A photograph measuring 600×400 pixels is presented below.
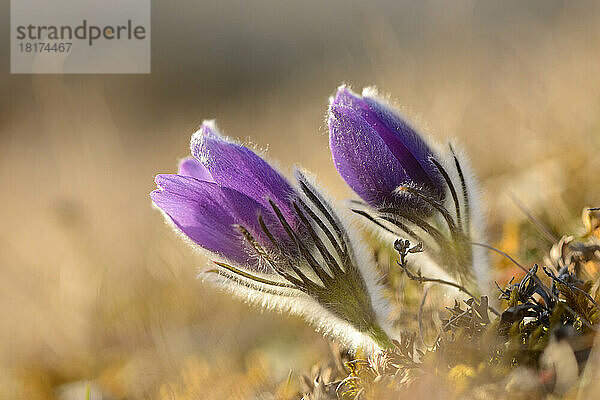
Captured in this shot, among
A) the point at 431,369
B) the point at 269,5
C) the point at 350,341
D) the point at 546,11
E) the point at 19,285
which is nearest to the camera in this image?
the point at 431,369

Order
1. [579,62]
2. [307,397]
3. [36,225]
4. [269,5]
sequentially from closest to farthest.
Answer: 1. [307,397]
2. [579,62]
3. [36,225]
4. [269,5]

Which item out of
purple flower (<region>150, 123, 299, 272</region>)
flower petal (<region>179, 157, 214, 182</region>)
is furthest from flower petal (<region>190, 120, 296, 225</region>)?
flower petal (<region>179, 157, 214, 182</region>)

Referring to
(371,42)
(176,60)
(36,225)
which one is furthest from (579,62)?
(176,60)

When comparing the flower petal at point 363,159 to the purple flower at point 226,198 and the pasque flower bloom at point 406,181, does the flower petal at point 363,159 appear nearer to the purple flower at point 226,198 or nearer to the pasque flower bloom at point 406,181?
the pasque flower bloom at point 406,181

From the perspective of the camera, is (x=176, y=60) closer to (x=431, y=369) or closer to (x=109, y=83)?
(x=109, y=83)

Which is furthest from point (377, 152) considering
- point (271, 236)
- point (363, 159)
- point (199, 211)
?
point (199, 211)

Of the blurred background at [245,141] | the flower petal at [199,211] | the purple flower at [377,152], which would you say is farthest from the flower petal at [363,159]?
the flower petal at [199,211]
